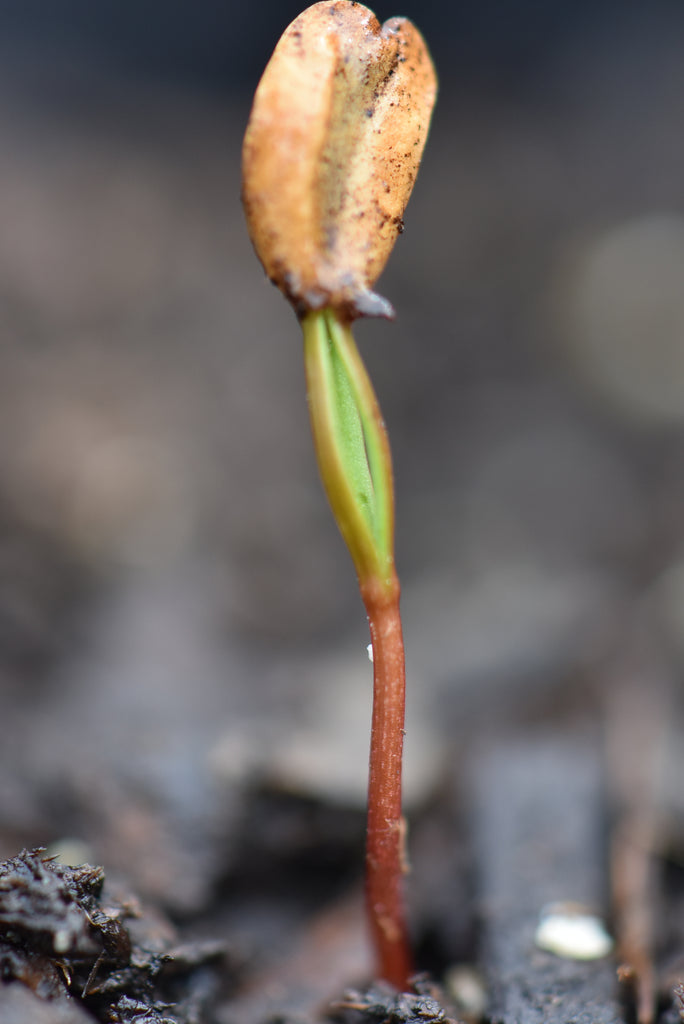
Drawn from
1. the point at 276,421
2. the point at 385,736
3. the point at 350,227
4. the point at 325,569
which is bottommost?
the point at 385,736

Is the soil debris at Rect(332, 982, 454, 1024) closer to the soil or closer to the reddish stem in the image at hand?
the soil

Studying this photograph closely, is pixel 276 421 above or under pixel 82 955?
above

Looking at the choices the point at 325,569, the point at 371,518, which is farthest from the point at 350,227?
the point at 325,569

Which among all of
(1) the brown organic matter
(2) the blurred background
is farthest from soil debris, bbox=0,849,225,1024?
(1) the brown organic matter

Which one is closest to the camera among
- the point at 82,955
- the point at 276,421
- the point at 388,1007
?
the point at 82,955

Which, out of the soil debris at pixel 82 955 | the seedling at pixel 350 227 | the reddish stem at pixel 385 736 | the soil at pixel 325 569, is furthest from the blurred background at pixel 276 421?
the seedling at pixel 350 227

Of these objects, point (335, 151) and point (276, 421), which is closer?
point (335, 151)

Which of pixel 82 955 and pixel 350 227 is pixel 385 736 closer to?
pixel 82 955

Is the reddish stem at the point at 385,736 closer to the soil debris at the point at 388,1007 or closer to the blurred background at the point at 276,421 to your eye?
the soil debris at the point at 388,1007

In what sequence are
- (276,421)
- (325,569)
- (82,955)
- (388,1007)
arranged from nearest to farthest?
(82,955) < (388,1007) < (325,569) < (276,421)
